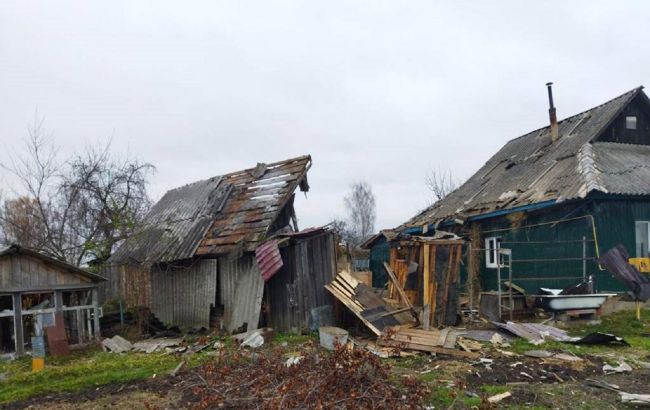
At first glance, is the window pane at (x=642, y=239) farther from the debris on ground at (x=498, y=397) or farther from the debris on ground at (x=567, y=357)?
the debris on ground at (x=498, y=397)

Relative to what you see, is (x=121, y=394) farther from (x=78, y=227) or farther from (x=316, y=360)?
(x=78, y=227)

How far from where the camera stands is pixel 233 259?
13180 millimetres

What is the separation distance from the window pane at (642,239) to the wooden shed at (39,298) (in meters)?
15.1

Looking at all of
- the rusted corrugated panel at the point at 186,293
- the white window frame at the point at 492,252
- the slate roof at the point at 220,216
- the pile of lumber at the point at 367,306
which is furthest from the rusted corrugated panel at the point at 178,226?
the white window frame at the point at 492,252

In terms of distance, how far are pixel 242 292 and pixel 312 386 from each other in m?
7.30

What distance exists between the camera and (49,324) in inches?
466

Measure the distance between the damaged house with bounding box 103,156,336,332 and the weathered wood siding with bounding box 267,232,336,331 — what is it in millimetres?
24

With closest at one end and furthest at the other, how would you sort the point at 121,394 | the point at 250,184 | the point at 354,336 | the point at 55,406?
the point at 55,406, the point at 121,394, the point at 354,336, the point at 250,184

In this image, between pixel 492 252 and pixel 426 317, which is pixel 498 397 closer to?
pixel 426 317

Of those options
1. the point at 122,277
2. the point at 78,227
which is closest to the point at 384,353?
the point at 122,277

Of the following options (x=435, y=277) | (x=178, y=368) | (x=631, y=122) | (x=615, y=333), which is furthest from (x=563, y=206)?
(x=178, y=368)

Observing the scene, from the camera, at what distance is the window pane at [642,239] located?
15312 mm

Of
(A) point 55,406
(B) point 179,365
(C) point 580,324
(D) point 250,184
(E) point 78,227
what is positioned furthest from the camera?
(E) point 78,227

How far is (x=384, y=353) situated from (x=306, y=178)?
6891 millimetres
